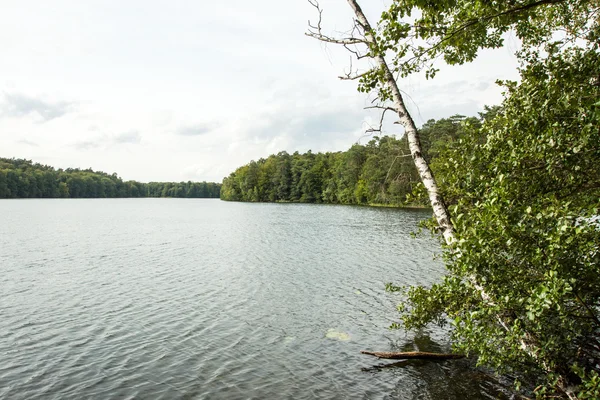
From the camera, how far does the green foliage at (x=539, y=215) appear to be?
6195mm

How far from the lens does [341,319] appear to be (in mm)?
18641

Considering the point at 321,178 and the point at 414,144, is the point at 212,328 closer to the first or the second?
the point at 414,144

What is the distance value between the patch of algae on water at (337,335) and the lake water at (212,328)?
0.31 ft

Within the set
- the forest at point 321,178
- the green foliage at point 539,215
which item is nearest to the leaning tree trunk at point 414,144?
the green foliage at point 539,215

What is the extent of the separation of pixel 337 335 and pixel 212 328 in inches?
216

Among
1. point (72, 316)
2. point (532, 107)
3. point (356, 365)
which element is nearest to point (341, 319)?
point (356, 365)

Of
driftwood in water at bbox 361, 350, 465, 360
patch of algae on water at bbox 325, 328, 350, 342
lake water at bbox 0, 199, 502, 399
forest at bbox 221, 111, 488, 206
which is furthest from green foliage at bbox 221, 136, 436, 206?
driftwood in water at bbox 361, 350, 465, 360

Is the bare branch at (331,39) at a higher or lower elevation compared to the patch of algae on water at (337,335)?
higher

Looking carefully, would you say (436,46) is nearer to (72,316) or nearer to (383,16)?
(383,16)

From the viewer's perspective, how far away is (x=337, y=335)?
1669cm

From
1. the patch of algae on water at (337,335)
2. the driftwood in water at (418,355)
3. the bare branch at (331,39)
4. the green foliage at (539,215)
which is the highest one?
the bare branch at (331,39)

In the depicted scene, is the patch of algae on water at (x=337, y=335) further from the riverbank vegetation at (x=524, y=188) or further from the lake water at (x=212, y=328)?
the riverbank vegetation at (x=524, y=188)

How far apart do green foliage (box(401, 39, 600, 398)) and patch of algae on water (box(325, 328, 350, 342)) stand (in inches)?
338

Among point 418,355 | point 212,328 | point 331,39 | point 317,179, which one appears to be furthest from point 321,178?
point 331,39
